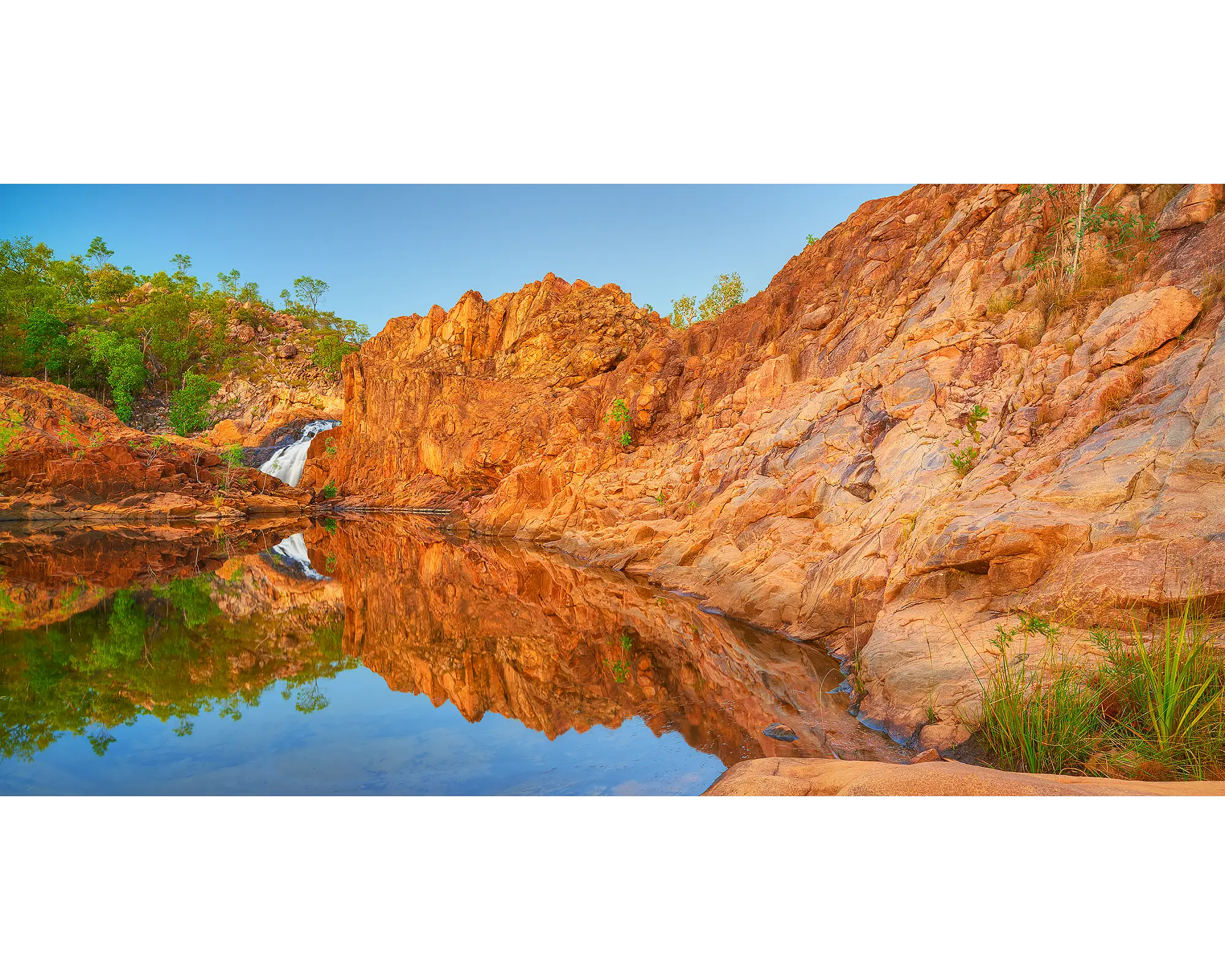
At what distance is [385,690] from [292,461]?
27.0 meters

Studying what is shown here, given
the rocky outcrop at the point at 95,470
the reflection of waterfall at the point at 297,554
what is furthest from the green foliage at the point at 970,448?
the rocky outcrop at the point at 95,470

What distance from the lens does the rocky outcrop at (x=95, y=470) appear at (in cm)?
1538

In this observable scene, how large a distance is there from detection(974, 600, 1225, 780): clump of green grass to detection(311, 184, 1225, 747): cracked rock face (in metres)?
0.29

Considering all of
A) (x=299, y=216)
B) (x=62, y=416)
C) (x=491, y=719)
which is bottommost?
(x=491, y=719)

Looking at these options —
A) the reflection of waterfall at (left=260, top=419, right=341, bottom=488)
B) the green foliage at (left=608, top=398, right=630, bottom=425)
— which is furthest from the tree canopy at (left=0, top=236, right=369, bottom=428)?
the reflection of waterfall at (left=260, top=419, right=341, bottom=488)

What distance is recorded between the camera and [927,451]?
26.0ft

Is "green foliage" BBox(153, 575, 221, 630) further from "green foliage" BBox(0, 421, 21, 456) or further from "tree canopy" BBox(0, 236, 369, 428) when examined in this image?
"green foliage" BBox(0, 421, 21, 456)

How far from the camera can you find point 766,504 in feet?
32.7

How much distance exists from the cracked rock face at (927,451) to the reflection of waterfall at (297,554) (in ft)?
16.1

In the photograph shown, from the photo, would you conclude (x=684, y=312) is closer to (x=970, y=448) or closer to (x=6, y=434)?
(x=970, y=448)

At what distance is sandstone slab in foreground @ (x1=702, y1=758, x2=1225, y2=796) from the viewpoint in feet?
10.9

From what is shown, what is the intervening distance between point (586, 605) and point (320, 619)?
10.8 ft
